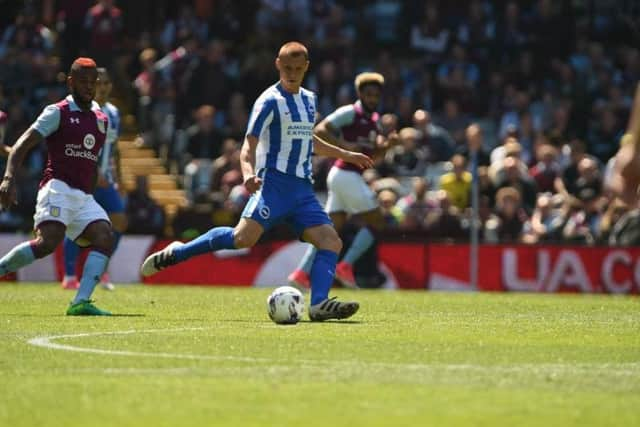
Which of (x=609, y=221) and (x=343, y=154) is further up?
(x=343, y=154)

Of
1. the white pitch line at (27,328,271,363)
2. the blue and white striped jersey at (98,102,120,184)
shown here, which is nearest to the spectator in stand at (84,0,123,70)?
the blue and white striped jersey at (98,102,120,184)

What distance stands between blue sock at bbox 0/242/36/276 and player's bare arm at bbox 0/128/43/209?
2.54ft

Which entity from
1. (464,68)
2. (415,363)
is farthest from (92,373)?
(464,68)

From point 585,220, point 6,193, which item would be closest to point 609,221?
point 585,220

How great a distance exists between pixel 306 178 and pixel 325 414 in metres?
6.26

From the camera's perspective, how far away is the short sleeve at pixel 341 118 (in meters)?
18.6

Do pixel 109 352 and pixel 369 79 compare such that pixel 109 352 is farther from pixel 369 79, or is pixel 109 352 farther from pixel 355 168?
pixel 355 168

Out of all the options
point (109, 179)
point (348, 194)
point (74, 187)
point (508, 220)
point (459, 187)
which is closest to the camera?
point (74, 187)

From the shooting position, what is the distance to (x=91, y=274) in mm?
14148

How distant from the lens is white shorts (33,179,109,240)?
46.0 ft

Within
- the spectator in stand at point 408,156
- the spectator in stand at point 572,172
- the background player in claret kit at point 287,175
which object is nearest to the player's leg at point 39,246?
the background player in claret kit at point 287,175

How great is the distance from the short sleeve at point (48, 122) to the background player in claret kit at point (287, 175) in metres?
1.68

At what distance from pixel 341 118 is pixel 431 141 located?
24.1 ft

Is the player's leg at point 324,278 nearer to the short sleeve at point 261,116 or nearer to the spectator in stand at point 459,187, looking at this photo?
the short sleeve at point 261,116
